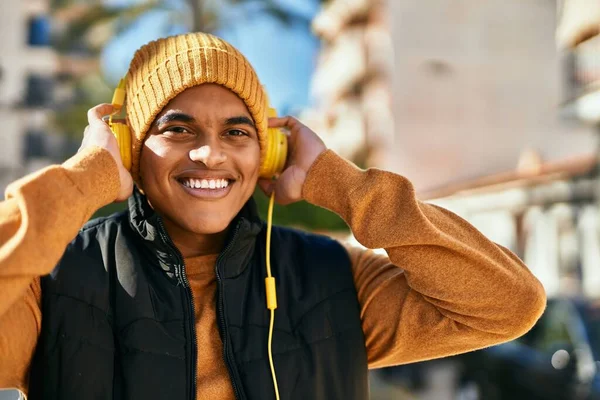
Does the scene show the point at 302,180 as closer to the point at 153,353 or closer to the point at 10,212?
the point at 153,353

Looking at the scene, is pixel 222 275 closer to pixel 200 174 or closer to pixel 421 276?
pixel 200 174

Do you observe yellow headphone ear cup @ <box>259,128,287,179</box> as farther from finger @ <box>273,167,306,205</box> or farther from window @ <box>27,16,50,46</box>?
window @ <box>27,16,50,46</box>

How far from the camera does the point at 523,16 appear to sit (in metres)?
22.5

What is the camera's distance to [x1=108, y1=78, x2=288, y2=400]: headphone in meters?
2.55

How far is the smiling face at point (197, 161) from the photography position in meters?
2.52

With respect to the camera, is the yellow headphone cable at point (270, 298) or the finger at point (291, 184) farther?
the finger at point (291, 184)

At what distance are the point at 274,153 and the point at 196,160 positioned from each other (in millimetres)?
378

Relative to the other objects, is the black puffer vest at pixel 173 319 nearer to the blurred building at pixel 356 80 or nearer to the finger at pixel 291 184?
the finger at pixel 291 184

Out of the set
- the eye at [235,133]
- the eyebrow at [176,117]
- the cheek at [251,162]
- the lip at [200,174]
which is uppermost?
the eyebrow at [176,117]

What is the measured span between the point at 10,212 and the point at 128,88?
2.44 feet

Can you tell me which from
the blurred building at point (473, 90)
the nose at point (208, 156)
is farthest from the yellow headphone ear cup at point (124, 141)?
the blurred building at point (473, 90)

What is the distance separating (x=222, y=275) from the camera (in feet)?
8.32

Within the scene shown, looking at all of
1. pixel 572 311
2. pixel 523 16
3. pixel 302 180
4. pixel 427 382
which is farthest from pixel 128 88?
pixel 523 16

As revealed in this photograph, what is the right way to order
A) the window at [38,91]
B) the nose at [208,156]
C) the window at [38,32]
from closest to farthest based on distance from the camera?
the nose at [208,156] → the window at [38,91] → the window at [38,32]
